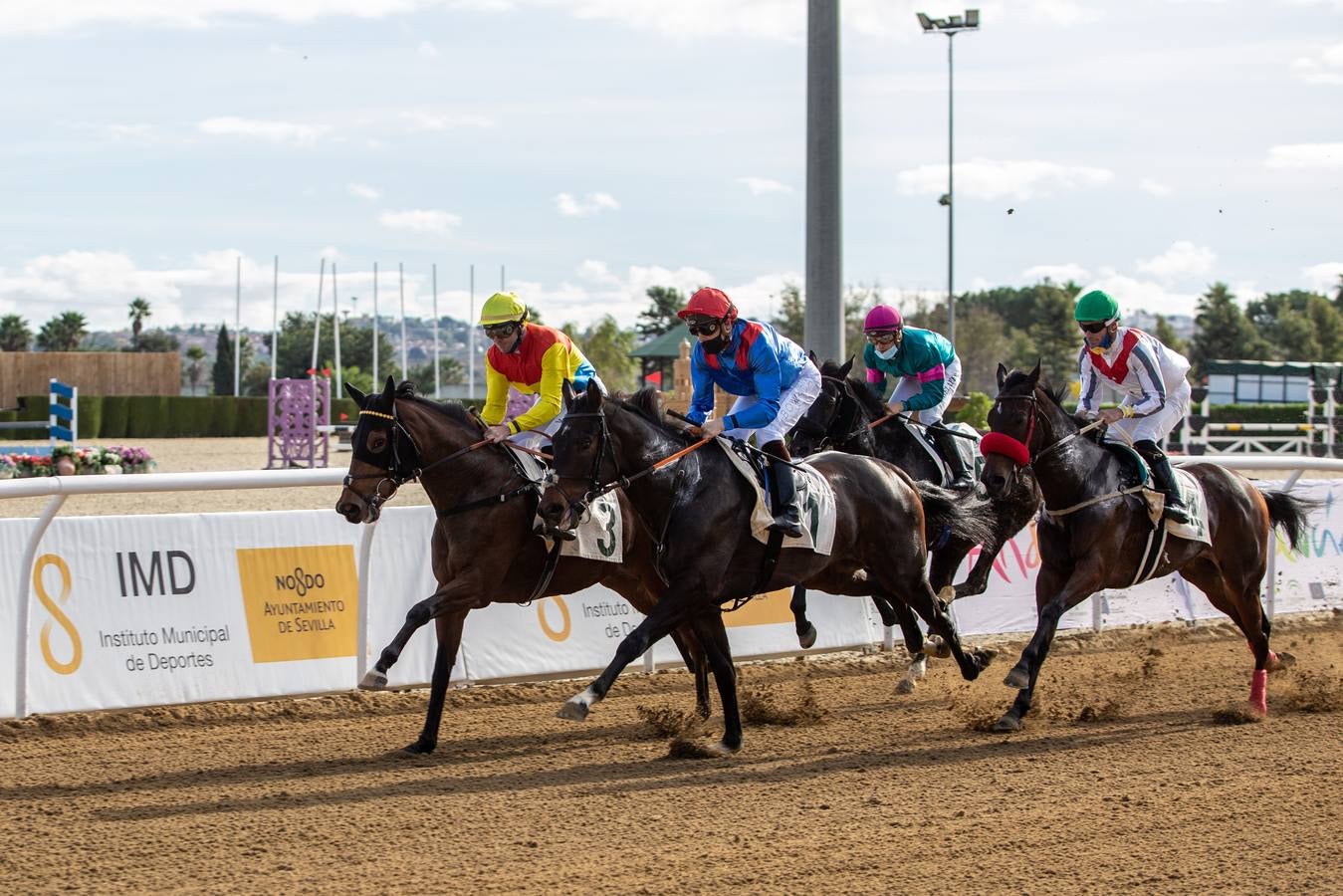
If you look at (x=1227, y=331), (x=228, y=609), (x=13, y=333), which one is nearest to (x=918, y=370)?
(x=228, y=609)

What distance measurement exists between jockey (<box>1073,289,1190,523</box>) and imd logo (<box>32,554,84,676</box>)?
5499mm

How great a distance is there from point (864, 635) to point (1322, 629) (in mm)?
4307

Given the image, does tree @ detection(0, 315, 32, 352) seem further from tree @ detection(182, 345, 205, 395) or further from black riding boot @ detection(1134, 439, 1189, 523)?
black riding boot @ detection(1134, 439, 1189, 523)

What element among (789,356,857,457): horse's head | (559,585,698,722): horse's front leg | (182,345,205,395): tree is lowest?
(559,585,698,722): horse's front leg

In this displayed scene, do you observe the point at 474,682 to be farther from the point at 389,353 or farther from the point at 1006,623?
the point at 389,353

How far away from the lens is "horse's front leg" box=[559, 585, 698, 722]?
6.08m

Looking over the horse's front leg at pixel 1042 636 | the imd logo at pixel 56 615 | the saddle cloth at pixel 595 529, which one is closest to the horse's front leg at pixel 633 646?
the saddle cloth at pixel 595 529

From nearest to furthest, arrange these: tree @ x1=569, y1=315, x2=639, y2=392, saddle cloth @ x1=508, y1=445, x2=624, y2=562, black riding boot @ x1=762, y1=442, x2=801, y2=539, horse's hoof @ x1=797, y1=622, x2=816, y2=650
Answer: black riding boot @ x1=762, y1=442, x2=801, y2=539
saddle cloth @ x1=508, y1=445, x2=624, y2=562
horse's hoof @ x1=797, y1=622, x2=816, y2=650
tree @ x1=569, y1=315, x2=639, y2=392

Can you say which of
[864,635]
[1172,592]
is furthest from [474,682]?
[1172,592]

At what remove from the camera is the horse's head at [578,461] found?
6.24m

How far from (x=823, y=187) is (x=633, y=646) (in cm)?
623

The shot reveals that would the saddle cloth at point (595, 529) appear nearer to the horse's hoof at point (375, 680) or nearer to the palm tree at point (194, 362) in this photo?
the horse's hoof at point (375, 680)

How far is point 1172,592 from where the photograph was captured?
1170 centimetres

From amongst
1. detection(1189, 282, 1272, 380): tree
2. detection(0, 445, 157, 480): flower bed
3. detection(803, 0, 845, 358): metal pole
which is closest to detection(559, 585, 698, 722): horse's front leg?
detection(803, 0, 845, 358): metal pole
